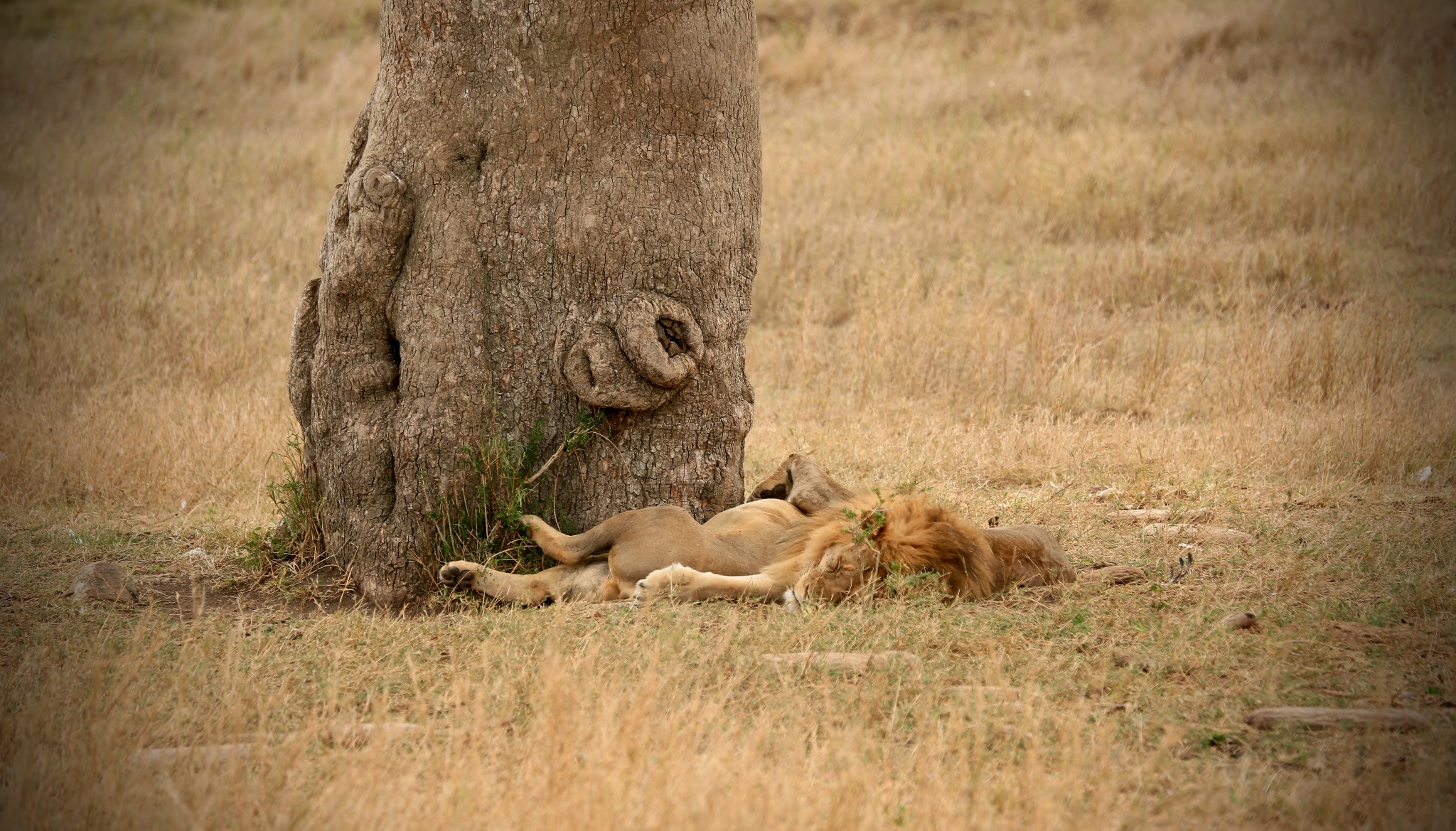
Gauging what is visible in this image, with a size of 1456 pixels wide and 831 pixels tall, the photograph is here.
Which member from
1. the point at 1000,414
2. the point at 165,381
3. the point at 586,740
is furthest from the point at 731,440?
the point at 165,381

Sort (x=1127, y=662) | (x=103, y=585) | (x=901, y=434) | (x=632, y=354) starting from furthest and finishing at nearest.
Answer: (x=901, y=434) < (x=103, y=585) < (x=632, y=354) < (x=1127, y=662)

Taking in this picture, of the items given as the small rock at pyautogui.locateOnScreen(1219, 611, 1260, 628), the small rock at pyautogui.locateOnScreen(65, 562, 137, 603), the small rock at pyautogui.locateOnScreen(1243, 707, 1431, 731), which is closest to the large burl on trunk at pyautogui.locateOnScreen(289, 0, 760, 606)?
the small rock at pyautogui.locateOnScreen(65, 562, 137, 603)

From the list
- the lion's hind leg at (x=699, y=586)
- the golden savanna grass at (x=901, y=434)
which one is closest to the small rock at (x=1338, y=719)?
the golden savanna grass at (x=901, y=434)

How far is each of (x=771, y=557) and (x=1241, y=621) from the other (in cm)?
178

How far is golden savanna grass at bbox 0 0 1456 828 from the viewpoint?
Result: 3.06 meters

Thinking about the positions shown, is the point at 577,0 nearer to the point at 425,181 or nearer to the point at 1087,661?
the point at 425,181

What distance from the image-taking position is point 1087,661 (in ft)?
13.0

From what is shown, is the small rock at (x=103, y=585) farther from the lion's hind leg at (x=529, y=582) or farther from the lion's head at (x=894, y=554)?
the lion's head at (x=894, y=554)

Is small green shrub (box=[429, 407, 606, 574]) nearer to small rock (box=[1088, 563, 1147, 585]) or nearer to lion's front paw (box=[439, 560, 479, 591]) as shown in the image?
lion's front paw (box=[439, 560, 479, 591])

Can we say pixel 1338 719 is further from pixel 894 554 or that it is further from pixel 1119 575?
pixel 894 554

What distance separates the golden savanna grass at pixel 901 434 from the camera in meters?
3.06

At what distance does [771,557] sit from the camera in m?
4.79

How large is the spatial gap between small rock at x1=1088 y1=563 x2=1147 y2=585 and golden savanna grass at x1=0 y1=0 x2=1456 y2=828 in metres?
0.16

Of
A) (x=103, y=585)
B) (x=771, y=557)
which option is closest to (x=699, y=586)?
(x=771, y=557)
